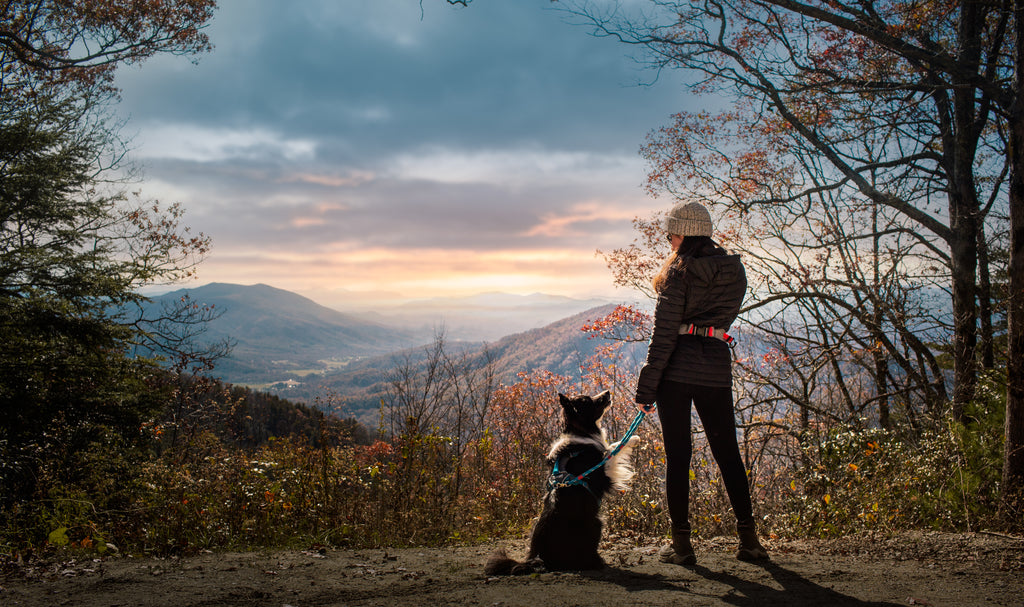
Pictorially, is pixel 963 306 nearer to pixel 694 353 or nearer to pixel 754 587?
pixel 694 353

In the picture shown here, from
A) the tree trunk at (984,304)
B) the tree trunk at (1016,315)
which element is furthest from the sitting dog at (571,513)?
the tree trunk at (984,304)

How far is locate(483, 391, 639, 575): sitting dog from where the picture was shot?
3.53 metres

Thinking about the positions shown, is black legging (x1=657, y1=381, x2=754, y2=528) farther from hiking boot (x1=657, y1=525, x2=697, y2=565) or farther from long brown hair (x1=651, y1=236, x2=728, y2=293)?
long brown hair (x1=651, y1=236, x2=728, y2=293)

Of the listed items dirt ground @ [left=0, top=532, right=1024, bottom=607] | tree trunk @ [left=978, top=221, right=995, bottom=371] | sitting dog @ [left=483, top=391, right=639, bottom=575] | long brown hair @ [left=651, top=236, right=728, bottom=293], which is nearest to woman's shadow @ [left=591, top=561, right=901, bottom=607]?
dirt ground @ [left=0, top=532, right=1024, bottom=607]

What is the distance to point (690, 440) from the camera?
11.3ft

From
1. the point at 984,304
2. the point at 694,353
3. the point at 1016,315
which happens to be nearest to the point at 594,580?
the point at 694,353

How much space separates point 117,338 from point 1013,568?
49.0 ft

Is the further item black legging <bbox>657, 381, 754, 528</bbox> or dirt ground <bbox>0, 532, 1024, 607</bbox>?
black legging <bbox>657, 381, 754, 528</bbox>

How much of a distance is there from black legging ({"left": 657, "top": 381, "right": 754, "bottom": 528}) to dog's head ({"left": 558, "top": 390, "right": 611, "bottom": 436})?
626 mm

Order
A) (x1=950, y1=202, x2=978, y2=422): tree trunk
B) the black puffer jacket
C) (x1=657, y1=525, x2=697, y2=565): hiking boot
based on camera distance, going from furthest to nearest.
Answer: (x1=950, y1=202, x2=978, y2=422): tree trunk < (x1=657, y1=525, x2=697, y2=565): hiking boot < the black puffer jacket

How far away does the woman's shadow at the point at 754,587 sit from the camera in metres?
2.80

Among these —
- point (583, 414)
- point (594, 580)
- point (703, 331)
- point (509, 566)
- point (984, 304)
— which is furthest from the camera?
point (984, 304)

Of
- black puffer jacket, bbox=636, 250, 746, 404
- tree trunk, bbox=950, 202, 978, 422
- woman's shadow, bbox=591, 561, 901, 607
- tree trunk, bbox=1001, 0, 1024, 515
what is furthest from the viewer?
tree trunk, bbox=950, 202, 978, 422

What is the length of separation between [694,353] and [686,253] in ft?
2.15
